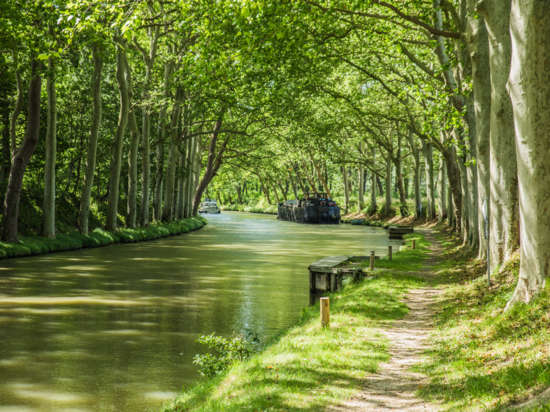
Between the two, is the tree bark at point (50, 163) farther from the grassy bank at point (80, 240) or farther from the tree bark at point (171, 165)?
the tree bark at point (171, 165)

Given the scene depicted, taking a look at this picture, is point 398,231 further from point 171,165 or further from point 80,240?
point 80,240

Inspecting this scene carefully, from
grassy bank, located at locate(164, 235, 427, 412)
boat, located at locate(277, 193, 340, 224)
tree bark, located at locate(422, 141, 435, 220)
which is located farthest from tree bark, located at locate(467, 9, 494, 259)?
boat, located at locate(277, 193, 340, 224)

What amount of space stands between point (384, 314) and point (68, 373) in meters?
5.67

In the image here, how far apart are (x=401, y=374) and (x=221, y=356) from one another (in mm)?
3198

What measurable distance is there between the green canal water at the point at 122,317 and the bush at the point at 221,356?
0.39 m

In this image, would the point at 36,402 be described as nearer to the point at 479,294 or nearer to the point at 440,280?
the point at 479,294

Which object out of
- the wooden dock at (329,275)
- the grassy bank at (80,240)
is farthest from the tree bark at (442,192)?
the wooden dock at (329,275)

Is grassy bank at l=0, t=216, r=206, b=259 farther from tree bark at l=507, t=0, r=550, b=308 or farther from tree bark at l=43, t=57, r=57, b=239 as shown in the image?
tree bark at l=507, t=0, r=550, b=308

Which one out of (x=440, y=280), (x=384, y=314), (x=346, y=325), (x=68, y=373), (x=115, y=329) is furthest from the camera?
(x=440, y=280)

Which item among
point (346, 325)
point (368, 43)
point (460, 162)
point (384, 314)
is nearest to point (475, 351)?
point (346, 325)

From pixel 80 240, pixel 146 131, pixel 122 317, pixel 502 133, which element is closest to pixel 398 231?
pixel 146 131

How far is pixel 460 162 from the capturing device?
80.2 ft

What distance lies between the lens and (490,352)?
7.40 m

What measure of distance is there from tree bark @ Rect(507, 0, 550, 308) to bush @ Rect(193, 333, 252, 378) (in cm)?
418
